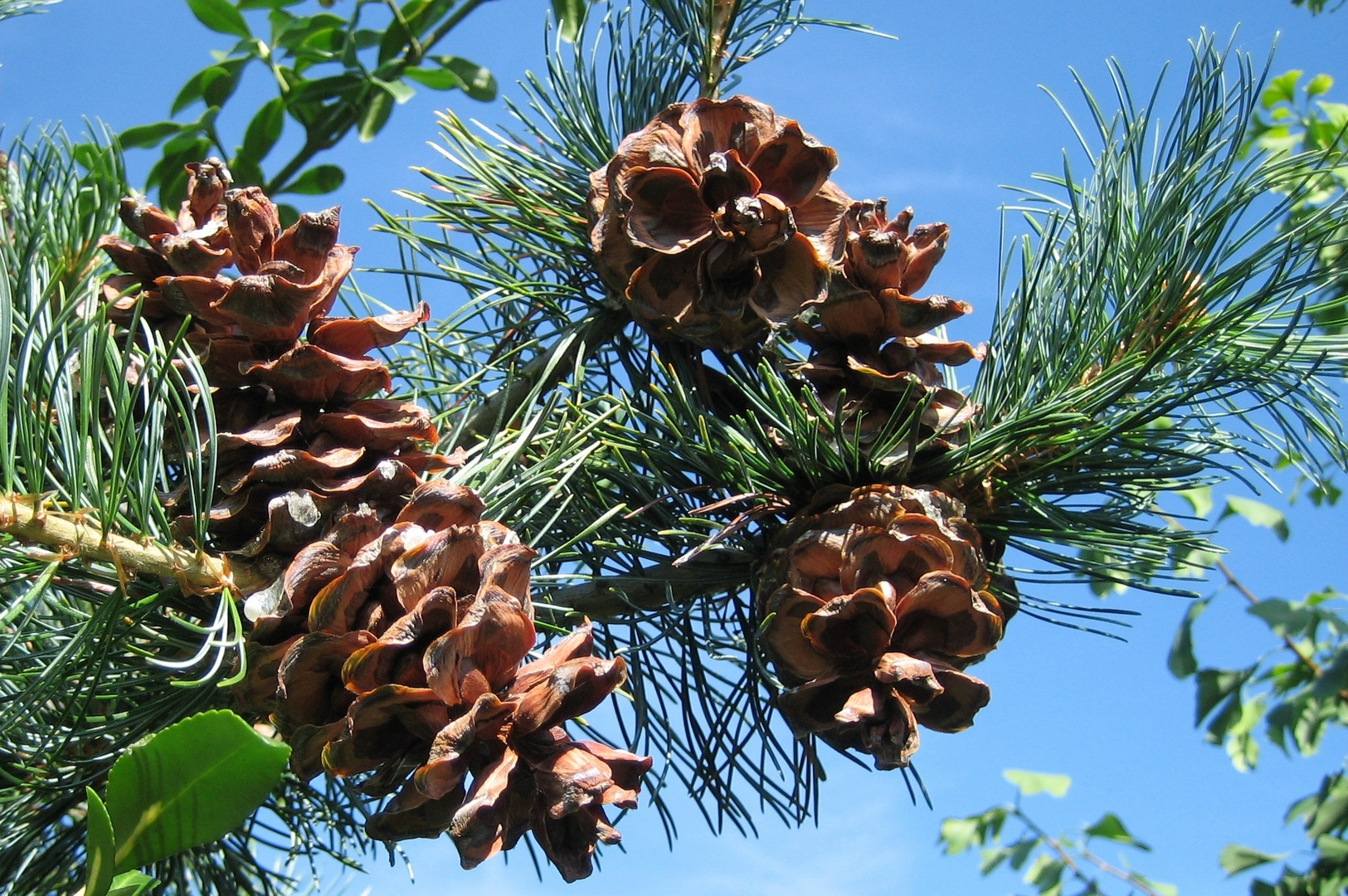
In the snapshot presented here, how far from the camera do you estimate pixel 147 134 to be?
1.40m

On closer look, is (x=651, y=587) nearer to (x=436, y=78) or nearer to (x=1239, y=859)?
(x=436, y=78)

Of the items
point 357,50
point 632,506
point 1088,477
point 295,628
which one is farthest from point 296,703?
point 357,50

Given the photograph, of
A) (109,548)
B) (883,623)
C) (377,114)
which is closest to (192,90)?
(377,114)

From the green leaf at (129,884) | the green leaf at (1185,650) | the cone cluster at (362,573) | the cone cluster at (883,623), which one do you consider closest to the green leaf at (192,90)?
the cone cluster at (362,573)

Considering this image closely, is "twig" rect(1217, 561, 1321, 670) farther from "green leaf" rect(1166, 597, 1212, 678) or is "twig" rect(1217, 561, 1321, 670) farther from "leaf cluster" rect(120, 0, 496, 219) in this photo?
"leaf cluster" rect(120, 0, 496, 219)

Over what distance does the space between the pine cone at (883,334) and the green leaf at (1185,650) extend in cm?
230

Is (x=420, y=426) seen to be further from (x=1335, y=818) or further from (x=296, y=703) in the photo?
(x=1335, y=818)

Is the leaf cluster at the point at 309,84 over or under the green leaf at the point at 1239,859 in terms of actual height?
over

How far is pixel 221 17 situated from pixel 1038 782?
255cm

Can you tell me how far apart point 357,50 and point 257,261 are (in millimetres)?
872

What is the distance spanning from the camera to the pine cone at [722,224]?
81 cm

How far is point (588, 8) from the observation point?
116 cm

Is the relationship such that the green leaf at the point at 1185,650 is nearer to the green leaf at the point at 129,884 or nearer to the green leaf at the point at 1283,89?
the green leaf at the point at 1283,89

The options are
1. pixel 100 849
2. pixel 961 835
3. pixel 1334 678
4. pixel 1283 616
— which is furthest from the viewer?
pixel 961 835
